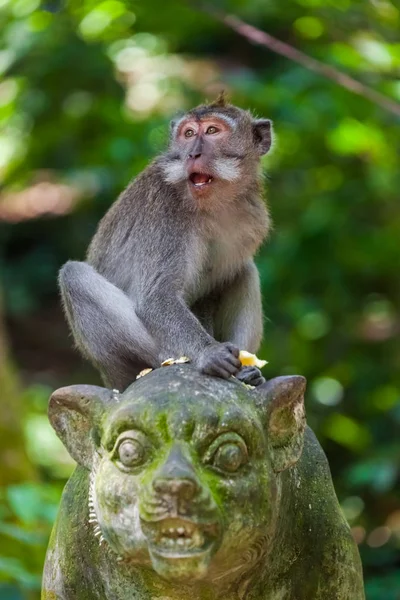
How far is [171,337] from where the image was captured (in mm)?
3859

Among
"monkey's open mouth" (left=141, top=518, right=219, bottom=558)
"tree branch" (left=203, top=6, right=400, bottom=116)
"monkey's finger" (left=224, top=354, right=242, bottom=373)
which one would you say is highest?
"tree branch" (left=203, top=6, right=400, bottom=116)

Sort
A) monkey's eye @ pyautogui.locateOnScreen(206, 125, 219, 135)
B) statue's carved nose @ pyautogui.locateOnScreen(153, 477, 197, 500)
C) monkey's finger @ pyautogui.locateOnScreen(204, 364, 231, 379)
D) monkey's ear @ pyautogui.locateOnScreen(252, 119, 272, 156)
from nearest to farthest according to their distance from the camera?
1. statue's carved nose @ pyautogui.locateOnScreen(153, 477, 197, 500)
2. monkey's finger @ pyautogui.locateOnScreen(204, 364, 231, 379)
3. monkey's eye @ pyautogui.locateOnScreen(206, 125, 219, 135)
4. monkey's ear @ pyautogui.locateOnScreen(252, 119, 272, 156)

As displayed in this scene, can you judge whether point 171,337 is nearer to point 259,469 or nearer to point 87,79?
point 259,469

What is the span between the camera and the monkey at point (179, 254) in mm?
4160

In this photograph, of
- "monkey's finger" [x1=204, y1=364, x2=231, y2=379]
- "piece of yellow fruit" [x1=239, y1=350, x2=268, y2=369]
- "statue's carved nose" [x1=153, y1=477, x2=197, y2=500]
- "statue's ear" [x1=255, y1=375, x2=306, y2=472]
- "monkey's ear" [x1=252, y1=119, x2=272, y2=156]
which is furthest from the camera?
"monkey's ear" [x1=252, y1=119, x2=272, y2=156]

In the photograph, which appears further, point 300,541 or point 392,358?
point 392,358

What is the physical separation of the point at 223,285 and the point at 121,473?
6.75 ft

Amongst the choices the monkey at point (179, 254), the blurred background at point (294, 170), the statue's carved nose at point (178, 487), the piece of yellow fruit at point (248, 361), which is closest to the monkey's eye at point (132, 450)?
the statue's carved nose at point (178, 487)

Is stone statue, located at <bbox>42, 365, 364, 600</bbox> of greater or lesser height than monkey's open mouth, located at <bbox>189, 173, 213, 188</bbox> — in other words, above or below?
below

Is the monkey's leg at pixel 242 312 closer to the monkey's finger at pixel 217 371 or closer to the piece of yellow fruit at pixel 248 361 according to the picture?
the piece of yellow fruit at pixel 248 361

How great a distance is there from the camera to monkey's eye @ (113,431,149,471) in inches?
101

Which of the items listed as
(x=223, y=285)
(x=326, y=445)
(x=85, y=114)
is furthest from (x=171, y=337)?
(x=85, y=114)

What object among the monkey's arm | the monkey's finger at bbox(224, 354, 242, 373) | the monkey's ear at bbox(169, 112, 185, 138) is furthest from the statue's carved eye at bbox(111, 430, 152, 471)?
the monkey's ear at bbox(169, 112, 185, 138)

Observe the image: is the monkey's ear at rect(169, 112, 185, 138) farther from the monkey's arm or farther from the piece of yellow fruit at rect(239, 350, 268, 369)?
the piece of yellow fruit at rect(239, 350, 268, 369)
